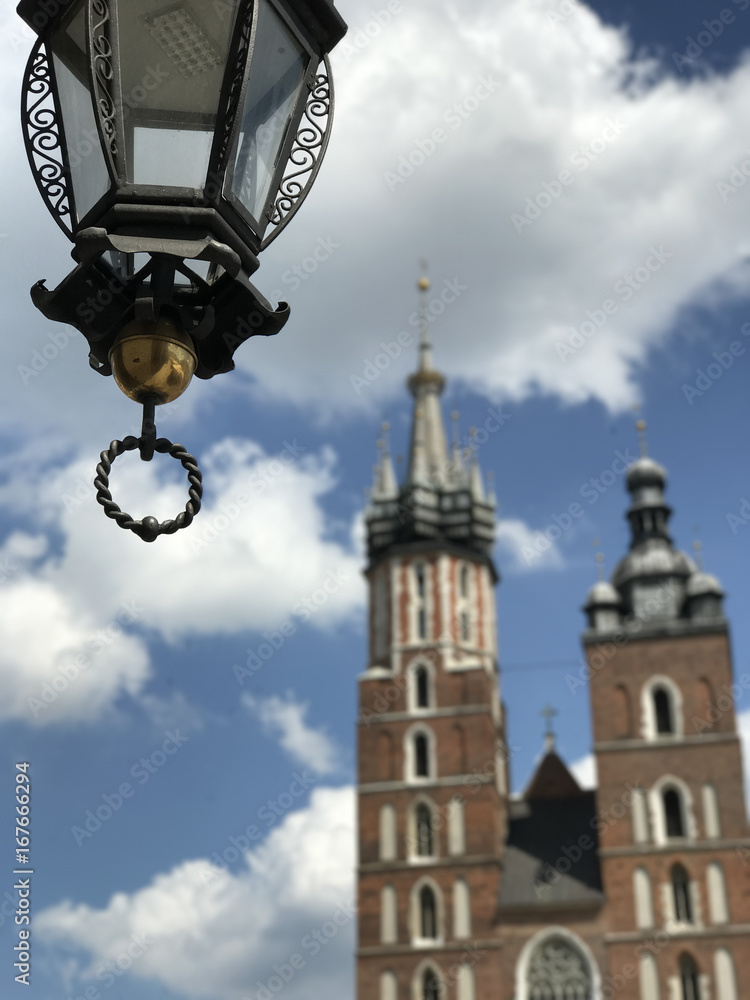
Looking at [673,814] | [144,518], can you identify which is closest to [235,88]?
[144,518]

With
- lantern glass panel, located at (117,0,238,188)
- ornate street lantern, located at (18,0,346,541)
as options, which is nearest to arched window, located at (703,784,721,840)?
ornate street lantern, located at (18,0,346,541)

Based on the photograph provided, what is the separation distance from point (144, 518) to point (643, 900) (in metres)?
30.1

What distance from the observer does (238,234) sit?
2383 millimetres

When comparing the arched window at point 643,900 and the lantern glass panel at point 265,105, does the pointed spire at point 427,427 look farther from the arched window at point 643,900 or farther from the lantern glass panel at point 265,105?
the lantern glass panel at point 265,105

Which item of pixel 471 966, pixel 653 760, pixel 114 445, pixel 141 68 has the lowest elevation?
pixel 114 445

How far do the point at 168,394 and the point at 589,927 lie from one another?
3015 centimetres

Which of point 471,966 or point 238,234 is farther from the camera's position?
point 471,966

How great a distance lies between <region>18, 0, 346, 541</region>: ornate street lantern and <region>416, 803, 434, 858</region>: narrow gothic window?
30.4 meters

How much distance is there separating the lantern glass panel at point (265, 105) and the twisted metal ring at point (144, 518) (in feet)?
1.55

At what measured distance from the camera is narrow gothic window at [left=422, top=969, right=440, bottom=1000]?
3006cm

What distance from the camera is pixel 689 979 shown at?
29.3 meters

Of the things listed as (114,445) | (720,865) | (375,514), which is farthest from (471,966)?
(114,445)

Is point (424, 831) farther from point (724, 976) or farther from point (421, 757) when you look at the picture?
point (724, 976)

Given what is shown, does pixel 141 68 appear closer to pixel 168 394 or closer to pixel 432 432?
pixel 168 394
